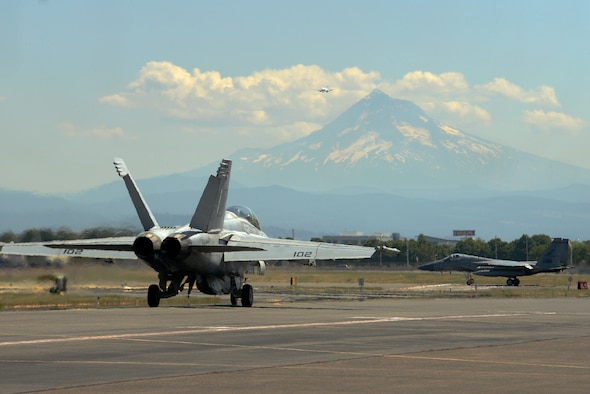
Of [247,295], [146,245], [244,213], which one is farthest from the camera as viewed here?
[244,213]

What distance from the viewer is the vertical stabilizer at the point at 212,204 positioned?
4109 cm

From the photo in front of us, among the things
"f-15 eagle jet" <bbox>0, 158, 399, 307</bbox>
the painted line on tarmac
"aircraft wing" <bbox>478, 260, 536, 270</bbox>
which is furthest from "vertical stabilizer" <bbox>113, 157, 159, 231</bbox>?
"aircraft wing" <bbox>478, 260, 536, 270</bbox>

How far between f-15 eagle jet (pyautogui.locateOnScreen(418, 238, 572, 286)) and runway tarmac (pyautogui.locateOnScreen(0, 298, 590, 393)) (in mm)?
62690

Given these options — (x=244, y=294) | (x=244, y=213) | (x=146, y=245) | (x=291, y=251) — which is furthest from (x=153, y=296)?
(x=244, y=213)

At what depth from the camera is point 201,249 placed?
3972 centimetres

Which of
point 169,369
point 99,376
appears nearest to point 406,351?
point 169,369

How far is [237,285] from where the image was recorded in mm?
44250

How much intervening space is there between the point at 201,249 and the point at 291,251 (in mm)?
3848

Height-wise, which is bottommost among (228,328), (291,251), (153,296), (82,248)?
(228,328)

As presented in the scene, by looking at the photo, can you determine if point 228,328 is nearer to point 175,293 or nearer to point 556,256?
point 175,293

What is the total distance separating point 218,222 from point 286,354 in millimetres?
21514

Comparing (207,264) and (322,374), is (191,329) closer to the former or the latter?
(322,374)

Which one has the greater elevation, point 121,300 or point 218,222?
point 218,222

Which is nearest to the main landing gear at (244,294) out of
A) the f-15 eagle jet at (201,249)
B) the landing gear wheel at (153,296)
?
the f-15 eagle jet at (201,249)
